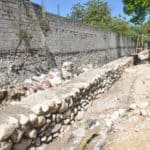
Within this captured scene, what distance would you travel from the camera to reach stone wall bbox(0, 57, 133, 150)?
12.7ft

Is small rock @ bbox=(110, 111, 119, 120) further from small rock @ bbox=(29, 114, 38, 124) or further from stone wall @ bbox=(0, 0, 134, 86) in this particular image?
stone wall @ bbox=(0, 0, 134, 86)

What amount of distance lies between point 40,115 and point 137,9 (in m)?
14.6

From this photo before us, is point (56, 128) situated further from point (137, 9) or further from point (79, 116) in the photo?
point (137, 9)

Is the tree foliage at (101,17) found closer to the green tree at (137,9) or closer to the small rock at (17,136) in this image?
the green tree at (137,9)

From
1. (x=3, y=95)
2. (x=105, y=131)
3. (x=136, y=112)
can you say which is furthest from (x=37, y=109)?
(x=136, y=112)

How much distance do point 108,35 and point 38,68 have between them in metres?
12.9

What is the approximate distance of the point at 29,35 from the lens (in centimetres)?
1018

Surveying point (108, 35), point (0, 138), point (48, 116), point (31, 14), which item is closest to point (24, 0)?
point (31, 14)

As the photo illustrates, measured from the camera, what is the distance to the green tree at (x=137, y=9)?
17.2 metres

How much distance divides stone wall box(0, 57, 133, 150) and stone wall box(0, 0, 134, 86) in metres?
2.66

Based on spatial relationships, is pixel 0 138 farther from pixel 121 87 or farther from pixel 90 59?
pixel 90 59

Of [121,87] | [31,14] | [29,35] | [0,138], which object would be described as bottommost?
[121,87]

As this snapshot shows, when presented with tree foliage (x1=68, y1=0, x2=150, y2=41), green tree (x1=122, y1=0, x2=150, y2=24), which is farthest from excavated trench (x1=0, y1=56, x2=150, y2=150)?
tree foliage (x1=68, y1=0, x2=150, y2=41)

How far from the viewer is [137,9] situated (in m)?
18.0
